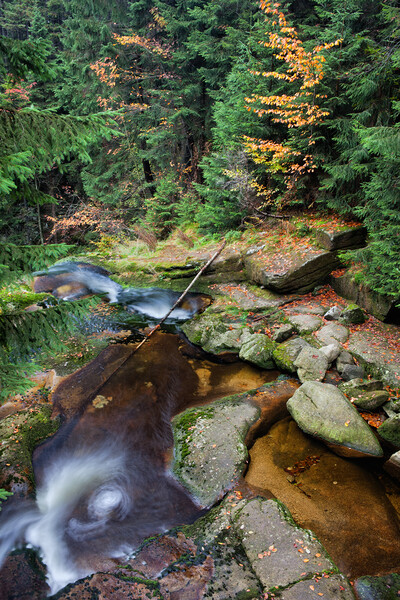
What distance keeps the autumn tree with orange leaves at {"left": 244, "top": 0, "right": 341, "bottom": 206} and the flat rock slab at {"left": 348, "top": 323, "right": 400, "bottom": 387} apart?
16.6 feet

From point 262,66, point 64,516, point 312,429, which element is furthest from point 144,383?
point 262,66

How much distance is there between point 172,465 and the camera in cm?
512

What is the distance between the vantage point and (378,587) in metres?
3.30

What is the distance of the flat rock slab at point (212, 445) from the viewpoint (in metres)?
4.64

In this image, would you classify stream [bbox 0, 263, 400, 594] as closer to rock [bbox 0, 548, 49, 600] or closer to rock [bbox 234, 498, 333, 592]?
rock [bbox 0, 548, 49, 600]

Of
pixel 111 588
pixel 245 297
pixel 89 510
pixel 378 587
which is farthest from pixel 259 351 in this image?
pixel 111 588

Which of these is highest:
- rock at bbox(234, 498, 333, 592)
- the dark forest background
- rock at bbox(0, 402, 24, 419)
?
the dark forest background

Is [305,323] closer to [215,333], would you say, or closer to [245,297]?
[215,333]

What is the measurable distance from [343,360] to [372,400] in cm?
113

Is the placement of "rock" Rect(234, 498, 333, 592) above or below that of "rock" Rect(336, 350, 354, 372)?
above

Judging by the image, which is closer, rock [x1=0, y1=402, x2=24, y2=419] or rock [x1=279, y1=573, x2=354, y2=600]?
rock [x1=279, y1=573, x2=354, y2=600]

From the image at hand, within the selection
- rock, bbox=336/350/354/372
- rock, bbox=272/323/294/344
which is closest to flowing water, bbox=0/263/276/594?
rock, bbox=272/323/294/344

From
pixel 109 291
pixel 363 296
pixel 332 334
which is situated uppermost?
pixel 363 296

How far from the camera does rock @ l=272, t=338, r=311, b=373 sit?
6.88m
